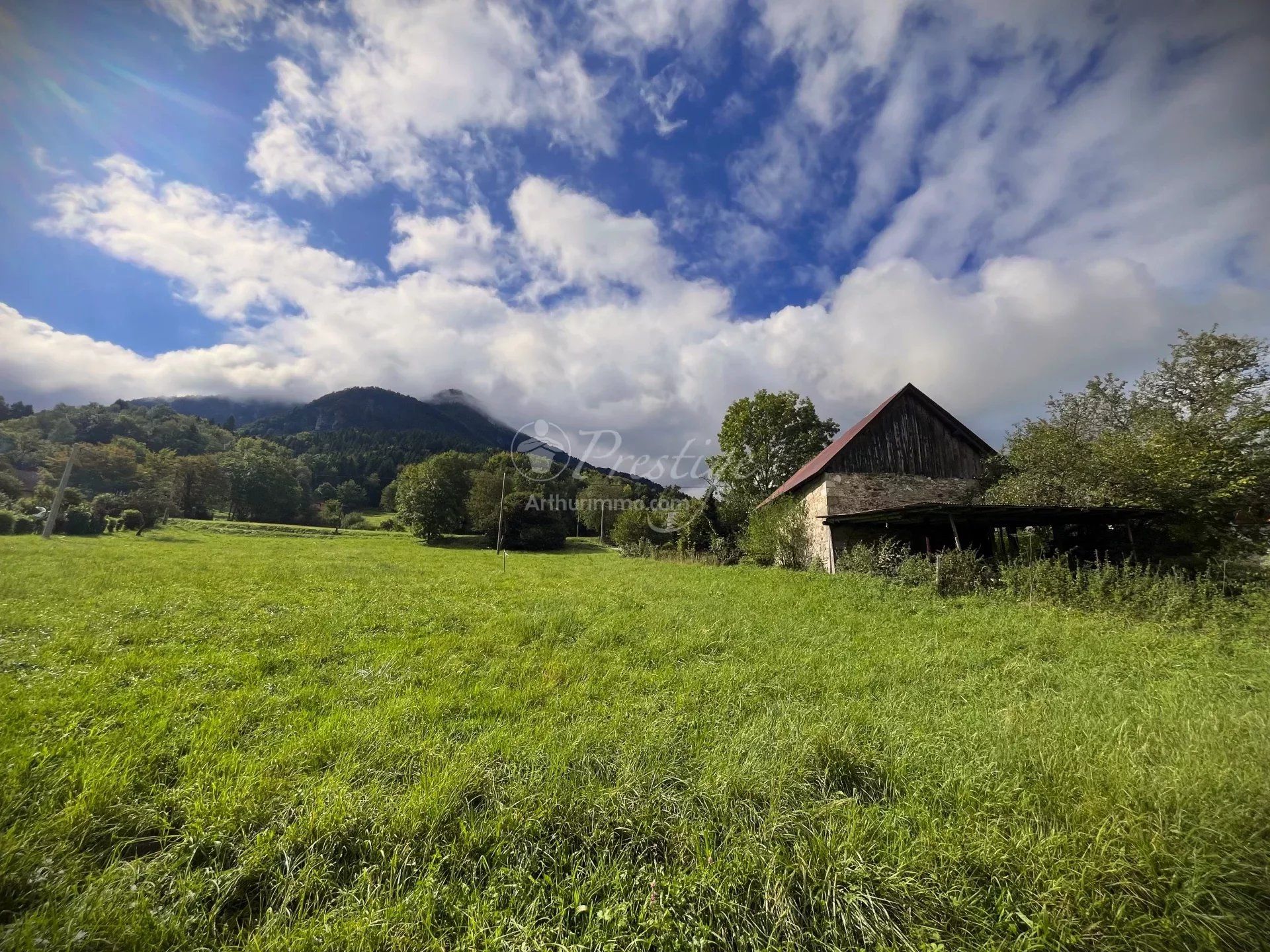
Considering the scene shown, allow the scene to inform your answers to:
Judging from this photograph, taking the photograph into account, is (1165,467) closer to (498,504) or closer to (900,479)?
(900,479)

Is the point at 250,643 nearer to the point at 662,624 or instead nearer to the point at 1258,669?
the point at 662,624

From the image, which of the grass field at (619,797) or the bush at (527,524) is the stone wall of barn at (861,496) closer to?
the grass field at (619,797)

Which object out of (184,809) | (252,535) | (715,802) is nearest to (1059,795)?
(715,802)

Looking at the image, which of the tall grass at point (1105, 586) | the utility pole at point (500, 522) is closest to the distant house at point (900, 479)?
the tall grass at point (1105, 586)

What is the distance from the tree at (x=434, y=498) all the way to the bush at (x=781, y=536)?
2691 cm

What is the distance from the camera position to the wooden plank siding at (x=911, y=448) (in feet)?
61.2

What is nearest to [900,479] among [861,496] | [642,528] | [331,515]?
[861,496]

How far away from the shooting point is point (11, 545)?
16.0 metres

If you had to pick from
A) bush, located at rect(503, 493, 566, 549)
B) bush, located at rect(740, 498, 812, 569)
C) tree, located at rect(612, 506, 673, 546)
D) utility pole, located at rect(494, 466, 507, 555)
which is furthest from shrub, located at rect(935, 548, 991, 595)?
bush, located at rect(503, 493, 566, 549)

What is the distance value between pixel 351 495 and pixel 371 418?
11657cm

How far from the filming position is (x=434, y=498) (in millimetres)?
37688

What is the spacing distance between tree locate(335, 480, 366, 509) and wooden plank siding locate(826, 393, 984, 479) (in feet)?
249

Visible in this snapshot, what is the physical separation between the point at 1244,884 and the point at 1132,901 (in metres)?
0.54

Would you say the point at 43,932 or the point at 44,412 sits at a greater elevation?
the point at 44,412
